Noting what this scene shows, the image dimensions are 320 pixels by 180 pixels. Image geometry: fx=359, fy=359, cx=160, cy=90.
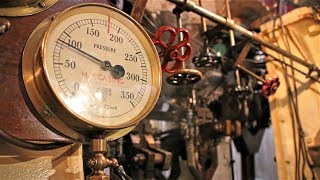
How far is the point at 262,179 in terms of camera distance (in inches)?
71.8

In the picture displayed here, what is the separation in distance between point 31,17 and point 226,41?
1.17 metres

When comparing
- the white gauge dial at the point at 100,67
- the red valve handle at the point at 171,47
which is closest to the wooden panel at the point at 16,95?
the white gauge dial at the point at 100,67

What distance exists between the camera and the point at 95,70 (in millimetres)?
754

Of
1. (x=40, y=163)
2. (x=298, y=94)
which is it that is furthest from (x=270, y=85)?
(x=40, y=163)

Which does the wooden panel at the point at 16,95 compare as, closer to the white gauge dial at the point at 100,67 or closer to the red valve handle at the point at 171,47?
the white gauge dial at the point at 100,67

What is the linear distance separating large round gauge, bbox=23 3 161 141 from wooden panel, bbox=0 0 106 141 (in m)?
0.02

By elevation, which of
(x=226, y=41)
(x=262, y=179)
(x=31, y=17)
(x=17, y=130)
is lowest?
A: (x=262, y=179)

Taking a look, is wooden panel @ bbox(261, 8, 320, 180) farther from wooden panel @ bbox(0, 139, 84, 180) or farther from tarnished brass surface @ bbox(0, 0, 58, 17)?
tarnished brass surface @ bbox(0, 0, 58, 17)

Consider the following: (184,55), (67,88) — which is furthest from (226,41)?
(67,88)

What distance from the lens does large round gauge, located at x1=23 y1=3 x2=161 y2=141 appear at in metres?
0.70

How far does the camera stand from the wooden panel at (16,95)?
0.73 metres

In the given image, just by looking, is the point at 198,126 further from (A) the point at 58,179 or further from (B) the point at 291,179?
(A) the point at 58,179

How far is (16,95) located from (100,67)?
0.18 m

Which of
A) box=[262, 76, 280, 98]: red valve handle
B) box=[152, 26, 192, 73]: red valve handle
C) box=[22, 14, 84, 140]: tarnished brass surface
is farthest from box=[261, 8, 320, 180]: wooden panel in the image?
box=[22, 14, 84, 140]: tarnished brass surface
